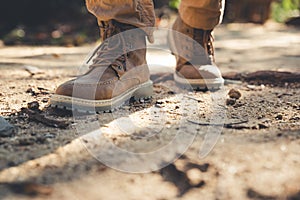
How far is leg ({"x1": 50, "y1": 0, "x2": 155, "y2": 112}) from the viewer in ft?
5.18

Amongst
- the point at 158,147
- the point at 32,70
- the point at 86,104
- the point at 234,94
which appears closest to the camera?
the point at 158,147

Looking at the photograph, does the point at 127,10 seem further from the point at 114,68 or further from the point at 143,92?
the point at 143,92

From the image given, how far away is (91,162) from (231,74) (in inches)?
53.6

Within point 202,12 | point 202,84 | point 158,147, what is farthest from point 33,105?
point 202,12

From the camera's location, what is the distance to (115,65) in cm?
169

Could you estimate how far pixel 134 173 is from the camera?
115 centimetres

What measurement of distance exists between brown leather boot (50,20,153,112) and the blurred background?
2.03 metres

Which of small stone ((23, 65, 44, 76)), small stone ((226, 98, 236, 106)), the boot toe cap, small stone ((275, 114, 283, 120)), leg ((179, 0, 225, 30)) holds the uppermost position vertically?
leg ((179, 0, 225, 30))

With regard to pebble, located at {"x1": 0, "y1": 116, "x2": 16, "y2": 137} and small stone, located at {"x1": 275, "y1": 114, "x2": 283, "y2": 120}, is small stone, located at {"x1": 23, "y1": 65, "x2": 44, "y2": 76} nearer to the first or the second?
pebble, located at {"x1": 0, "y1": 116, "x2": 16, "y2": 137}

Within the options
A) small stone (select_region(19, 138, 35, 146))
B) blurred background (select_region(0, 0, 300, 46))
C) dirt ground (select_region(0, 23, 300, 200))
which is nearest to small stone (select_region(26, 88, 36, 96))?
dirt ground (select_region(0, 23, 300, 200))

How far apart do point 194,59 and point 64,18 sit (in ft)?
9.82

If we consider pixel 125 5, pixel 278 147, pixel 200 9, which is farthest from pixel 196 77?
pixel 278 147

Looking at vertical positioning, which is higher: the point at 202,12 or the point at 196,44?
the point at 202,12

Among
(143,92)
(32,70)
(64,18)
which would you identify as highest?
(143,92)
